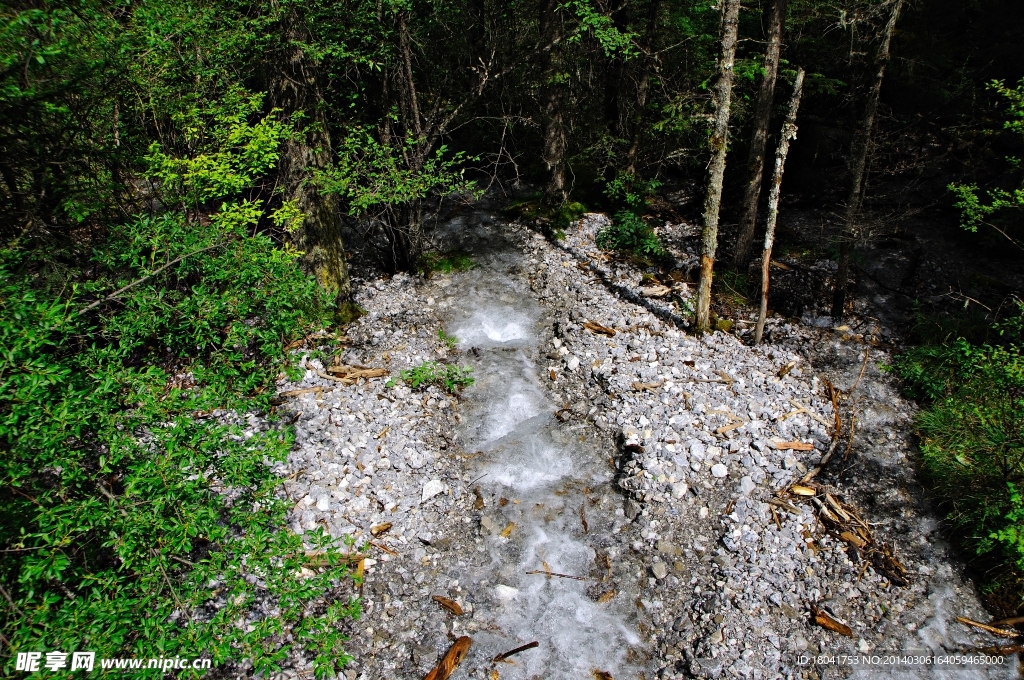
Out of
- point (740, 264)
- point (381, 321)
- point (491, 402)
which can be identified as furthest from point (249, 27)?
point (740, 264)

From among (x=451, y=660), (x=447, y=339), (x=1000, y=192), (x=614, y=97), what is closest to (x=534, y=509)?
(x=451, y=660)

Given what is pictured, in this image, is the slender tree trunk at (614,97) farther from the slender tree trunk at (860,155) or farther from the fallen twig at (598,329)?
the fallen twig at (598,329)

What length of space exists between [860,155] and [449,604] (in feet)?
36.4

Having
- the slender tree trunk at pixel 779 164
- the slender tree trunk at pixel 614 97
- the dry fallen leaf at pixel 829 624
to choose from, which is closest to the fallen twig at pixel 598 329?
the slender tree trunk at pixel 779 164

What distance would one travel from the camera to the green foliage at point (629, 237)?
14.3m

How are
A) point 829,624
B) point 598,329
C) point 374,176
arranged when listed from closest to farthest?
point 829,624 → point 374,176 → point 598,329

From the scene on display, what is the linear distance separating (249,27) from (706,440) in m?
11.0

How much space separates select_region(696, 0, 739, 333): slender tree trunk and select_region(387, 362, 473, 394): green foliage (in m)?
5.25

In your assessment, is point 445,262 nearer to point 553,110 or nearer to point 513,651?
point 553,110

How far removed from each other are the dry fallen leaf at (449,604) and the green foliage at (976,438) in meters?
6.78

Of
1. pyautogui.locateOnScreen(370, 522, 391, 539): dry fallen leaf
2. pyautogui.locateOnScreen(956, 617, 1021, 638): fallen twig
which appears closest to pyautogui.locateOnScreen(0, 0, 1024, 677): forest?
pyautogui.locateOnScreen(956, 617, 1021, 638): fallen twig

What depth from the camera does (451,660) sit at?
610cm

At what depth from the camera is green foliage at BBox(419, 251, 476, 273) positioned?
1320 centimetres

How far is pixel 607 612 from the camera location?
669 centimetres
